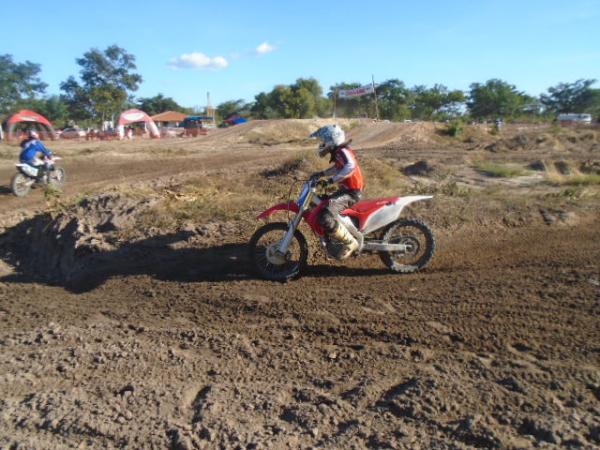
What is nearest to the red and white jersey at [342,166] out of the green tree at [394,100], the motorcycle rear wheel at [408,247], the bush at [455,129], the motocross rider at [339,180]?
the motocross rider at [339,180]

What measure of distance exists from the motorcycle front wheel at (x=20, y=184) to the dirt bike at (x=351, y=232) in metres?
8.97

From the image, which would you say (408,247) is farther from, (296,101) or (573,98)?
(573,98)

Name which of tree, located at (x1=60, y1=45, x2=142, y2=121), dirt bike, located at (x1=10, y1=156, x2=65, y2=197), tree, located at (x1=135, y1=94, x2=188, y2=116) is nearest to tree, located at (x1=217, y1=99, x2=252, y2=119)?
tree, located at (x1=135, y1=94, x2=188, y2=116)

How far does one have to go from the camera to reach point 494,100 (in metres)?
64.5

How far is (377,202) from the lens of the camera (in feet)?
19.1

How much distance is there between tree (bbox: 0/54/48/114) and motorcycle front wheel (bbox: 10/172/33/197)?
5042cm

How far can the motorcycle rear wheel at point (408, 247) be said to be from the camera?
5859 mm

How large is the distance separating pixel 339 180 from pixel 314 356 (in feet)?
7.46

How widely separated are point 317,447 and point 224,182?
8.40 meters

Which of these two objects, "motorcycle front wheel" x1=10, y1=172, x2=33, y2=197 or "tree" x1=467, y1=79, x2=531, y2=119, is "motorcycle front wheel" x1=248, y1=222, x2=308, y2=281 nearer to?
"motorcycle front wheel" x1=10, y1=172, x2=33, y2=197

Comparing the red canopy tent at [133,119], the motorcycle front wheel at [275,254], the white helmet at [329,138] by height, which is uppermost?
the red canopy tent at [133,119]

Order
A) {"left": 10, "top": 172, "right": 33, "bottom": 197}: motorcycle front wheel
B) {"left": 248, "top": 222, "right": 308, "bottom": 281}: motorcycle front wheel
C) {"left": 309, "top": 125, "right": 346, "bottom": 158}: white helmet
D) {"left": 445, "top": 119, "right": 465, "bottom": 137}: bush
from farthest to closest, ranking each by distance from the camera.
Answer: {"left": 445, "top": 119, "right": 465, "bottom": 137}: bush → {"left": 10, "top": 172, "right": 33, "bottom": 197}: motorcycle front wheel → {"left": 248, "top": 222, "right": 308, "bottom": 281}: motorcycle front wheel → {"left": 309, "top": 125, "right": 346, "bottom": 158}: white helmet

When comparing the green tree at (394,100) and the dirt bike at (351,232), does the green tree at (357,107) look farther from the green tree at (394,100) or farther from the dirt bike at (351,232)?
the dirt bike at (351,232)

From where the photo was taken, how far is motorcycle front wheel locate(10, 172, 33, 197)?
1193cm
